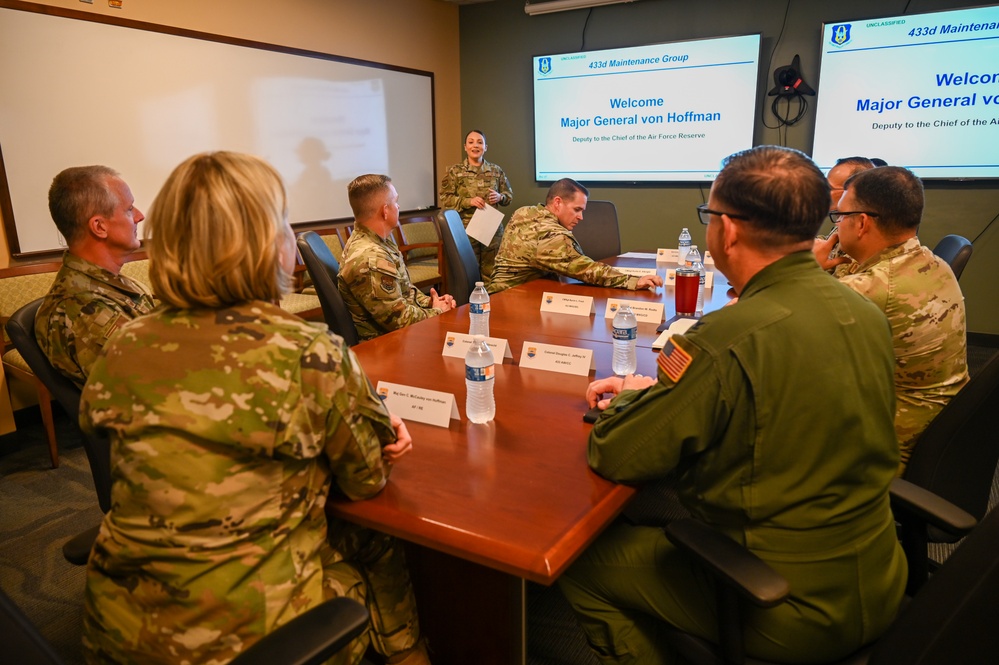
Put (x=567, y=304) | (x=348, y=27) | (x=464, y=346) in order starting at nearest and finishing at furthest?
1. (x=464, y=346)
2. (x=567, y=304)
3. (x=348, y=27)

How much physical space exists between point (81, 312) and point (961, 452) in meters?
2.21

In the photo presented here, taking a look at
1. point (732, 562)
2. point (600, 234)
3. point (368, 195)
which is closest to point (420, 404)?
point (732, 562)

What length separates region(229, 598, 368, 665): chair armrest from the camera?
0.85 m

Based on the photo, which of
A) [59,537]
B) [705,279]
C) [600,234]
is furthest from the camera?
[600,234]

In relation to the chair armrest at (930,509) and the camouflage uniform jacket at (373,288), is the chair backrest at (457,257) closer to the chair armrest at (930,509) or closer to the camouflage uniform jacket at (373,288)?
the camouflage uniform jacket at (373,288)

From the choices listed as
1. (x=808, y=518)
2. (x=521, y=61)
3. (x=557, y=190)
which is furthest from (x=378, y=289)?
(x=521, y=61)

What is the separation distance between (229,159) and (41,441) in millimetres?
3118

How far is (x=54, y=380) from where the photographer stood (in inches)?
58.9

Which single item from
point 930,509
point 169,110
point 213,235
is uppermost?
point 169,110

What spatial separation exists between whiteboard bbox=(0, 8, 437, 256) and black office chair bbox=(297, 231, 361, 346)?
1501 millimetres

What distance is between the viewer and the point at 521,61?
19.6 feet

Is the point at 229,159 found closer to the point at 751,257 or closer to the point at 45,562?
the point at 751,257

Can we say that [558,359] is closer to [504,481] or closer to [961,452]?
[504,481]

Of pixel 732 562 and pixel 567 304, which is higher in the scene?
pixel 567 304
